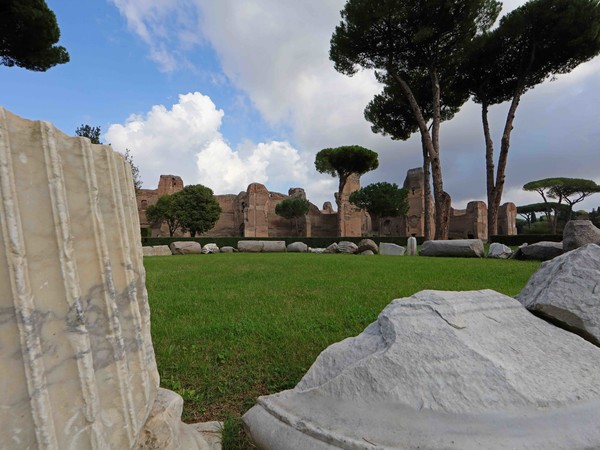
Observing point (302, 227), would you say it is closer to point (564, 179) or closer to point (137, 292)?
point (564, 179)

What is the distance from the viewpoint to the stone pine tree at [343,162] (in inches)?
961

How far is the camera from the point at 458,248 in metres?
9.09

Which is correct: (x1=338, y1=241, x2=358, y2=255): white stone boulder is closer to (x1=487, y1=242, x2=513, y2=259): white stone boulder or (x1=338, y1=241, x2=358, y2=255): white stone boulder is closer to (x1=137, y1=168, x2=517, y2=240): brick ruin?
(x1=487, y1=242, x2=513, y2=259): white stone boulder

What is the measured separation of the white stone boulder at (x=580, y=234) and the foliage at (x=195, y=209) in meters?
20.4

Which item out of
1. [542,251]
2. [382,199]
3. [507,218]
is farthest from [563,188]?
[542,251]

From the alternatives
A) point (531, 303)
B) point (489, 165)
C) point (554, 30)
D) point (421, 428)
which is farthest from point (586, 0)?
point (421, 428)

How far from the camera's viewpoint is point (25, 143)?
76 cm

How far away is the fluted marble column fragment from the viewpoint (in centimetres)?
71

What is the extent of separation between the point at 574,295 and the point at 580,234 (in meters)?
6.26

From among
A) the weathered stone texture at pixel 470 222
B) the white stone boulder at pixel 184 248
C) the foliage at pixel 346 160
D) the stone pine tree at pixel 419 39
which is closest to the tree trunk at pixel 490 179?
the stone pine tree at pixel 419 39

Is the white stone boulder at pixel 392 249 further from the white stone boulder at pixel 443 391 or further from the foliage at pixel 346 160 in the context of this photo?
the foliage at pixel 346 160

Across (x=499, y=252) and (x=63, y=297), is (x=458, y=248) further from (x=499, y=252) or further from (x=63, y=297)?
(x=63, y=297)

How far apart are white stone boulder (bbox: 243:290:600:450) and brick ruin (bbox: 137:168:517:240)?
2449 centimetres

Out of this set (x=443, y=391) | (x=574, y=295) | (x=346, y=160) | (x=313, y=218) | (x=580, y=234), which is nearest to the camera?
(x=443, y=391)
